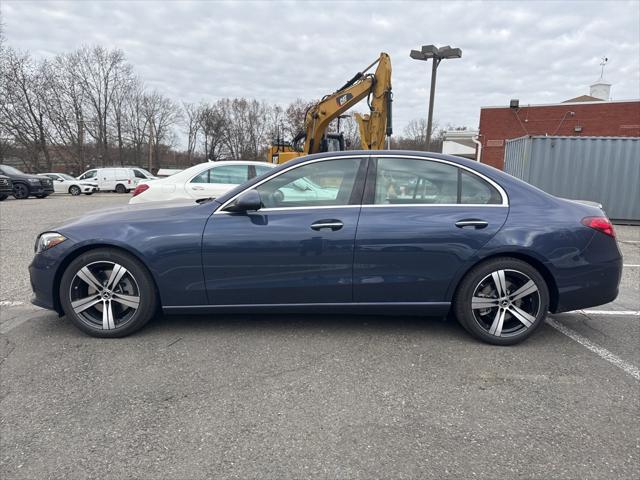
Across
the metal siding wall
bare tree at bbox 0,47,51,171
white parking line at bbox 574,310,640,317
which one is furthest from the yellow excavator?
bare tree at bbox 0,47,51,171

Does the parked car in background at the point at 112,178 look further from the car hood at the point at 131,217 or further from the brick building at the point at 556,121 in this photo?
the car hood at the point at 131,217

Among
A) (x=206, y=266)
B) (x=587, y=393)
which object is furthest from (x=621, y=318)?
(x=206, y=266)

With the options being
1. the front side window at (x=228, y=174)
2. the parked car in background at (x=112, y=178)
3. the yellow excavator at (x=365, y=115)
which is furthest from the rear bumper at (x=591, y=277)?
the parked car in background at (x=112, y=178)

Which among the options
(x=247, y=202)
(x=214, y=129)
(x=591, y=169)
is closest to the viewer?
(x=247, y=202)

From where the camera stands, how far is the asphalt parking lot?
6.55ft

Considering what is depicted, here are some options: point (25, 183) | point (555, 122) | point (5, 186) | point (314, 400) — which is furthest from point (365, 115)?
point (555, 122)

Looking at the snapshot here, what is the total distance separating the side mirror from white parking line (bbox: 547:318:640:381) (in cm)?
294

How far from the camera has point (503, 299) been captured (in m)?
3.27

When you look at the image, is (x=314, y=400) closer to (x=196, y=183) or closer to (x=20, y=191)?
(x=196, y=183)

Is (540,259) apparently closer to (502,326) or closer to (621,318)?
(502,326)

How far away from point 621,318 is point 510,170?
35.1ft

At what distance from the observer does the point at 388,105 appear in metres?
11.4

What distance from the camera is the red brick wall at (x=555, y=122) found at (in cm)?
2345

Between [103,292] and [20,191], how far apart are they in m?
19.4
